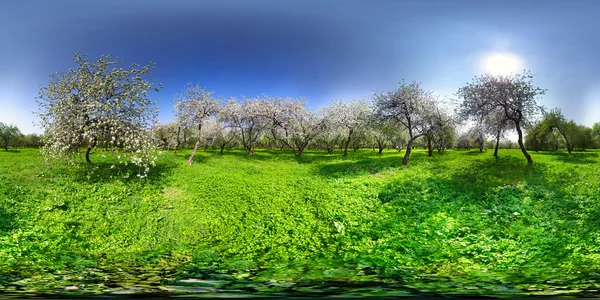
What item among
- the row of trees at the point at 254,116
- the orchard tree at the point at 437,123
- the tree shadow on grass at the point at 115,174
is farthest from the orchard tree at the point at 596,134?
the tree shadow on grass at the point at 115,174

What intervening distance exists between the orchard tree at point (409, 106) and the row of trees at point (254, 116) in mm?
83

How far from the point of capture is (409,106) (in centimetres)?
2938

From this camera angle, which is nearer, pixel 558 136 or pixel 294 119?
pixel 294 119

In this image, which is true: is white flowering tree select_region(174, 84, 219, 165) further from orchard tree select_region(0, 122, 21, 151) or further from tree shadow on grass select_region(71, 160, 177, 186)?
orchard tree select_region(0, 122, 21, 151)

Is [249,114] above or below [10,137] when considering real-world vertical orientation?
above

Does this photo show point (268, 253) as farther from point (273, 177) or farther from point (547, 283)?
point (273, 177)

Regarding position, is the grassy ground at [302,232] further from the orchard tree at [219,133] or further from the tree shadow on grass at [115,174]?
the orchard tree at [219,133]

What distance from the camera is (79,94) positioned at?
2102cm

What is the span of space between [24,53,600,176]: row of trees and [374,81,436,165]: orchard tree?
3.3 inches

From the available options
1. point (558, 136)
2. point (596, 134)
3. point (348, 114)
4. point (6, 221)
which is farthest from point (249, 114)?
point (596, 134)

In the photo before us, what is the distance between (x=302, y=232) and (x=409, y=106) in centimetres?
1981

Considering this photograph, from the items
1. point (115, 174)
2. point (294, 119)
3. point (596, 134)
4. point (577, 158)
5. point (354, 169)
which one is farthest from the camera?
point (596, 134)

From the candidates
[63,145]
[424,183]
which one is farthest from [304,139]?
[63,145]

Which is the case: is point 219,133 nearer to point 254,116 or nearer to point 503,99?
point 254,116
